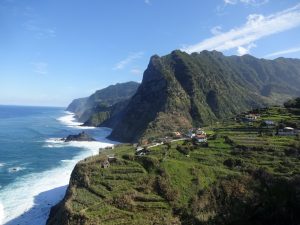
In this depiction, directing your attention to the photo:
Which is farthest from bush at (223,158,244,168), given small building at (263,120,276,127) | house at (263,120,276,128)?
small building at (263,120,276,127)

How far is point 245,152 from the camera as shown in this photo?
71.4 meters

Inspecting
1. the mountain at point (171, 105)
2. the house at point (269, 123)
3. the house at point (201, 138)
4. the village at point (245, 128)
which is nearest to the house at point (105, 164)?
the village at point (245, 128)

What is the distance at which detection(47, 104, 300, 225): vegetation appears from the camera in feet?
170

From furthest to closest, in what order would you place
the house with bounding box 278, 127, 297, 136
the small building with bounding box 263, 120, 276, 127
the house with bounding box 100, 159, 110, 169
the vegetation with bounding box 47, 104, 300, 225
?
the small building with bounding box 263, 120, 276, 127 → the house with bounding box 278, 127, 297, 136 → the house with bounding box 100, 159, 110, 169 → the vegetation with bounding box 47, 104, 300, 225

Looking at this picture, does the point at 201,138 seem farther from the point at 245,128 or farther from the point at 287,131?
the point at 287,131

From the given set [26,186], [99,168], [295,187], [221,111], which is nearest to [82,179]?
[99,168]

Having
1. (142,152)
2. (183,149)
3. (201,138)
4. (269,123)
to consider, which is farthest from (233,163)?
(269,123)

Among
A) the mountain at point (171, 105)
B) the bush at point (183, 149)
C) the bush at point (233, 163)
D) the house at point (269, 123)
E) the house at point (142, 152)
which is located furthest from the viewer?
the mountain at point (171, 105)

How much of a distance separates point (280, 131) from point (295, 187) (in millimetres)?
66777

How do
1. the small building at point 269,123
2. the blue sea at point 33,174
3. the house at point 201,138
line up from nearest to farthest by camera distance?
the blue sea at point 33,174 < the house at point 201,138 < the small building at point 269,123

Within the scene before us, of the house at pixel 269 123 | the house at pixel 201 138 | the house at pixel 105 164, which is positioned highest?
the house at pixel 269 123

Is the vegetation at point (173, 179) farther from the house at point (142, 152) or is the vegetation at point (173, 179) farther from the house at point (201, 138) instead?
the house at point (201, 138)

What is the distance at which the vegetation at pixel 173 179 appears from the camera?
51844mm

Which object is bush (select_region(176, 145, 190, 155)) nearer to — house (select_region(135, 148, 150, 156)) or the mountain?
house (select_region(135, 148, 150, 156))
